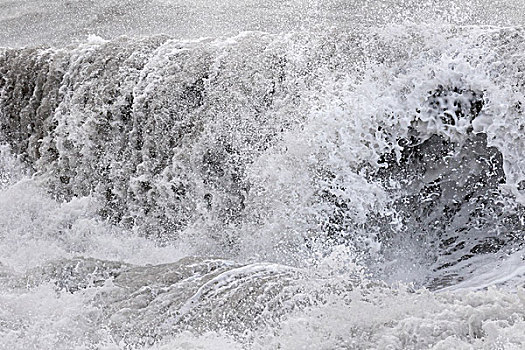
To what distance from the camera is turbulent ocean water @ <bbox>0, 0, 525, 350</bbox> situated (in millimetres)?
2059

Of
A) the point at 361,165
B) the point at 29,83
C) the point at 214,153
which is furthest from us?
the point at 29,83

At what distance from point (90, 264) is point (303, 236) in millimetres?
950

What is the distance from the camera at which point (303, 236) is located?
3014 mm

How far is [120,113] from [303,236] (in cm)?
118

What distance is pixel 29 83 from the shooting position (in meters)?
3.88

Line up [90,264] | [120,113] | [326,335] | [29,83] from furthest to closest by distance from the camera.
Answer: [29,83] < [120,113] < [90,264] < [326,335]

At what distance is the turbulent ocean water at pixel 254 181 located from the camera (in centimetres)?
206

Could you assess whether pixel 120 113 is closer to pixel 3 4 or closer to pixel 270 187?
pixel 270 187

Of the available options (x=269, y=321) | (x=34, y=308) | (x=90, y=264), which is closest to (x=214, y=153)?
(x=90, y=264)

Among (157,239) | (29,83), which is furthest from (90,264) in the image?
(29,83)

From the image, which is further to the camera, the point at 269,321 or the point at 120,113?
the point at 120,113

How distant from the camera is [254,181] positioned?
3121 mm

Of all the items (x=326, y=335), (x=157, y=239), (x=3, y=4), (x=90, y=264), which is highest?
(x=3, y=4)

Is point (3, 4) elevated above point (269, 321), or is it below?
above
